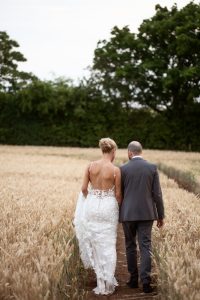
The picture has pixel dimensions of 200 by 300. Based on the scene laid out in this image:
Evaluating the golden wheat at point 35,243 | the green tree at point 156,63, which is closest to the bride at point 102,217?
the golden wheat at point 35,243

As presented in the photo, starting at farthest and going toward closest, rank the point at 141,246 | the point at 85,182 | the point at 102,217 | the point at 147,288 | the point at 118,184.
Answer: the point at 85,182 → the point at 118,184 → the point at 102,217 → the point at 141,246 → the point at 147,288

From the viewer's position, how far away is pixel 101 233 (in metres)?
6.58

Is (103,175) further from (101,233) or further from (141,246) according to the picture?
(141,246)

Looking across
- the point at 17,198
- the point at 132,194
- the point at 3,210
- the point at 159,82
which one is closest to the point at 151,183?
the point at 132,194

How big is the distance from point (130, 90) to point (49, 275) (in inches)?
1438

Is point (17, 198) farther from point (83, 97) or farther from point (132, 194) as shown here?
point (83, 97)

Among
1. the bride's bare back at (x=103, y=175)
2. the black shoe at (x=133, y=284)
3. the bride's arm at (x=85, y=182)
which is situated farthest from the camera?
the bride's arm at (x=85, y=182)

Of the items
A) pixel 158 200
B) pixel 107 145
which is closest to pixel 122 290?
pixel 158 200

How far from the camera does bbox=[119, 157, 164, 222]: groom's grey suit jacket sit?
21.3 ft

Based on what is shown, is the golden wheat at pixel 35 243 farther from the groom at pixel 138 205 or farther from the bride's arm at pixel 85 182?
the groom at pixel 138 205

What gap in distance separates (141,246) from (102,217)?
2.04 ft

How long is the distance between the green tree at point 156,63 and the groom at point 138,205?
106ft

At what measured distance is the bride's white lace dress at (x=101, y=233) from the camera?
21.2ft

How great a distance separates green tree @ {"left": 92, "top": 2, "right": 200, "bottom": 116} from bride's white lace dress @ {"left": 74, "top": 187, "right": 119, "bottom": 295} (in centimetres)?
3230
